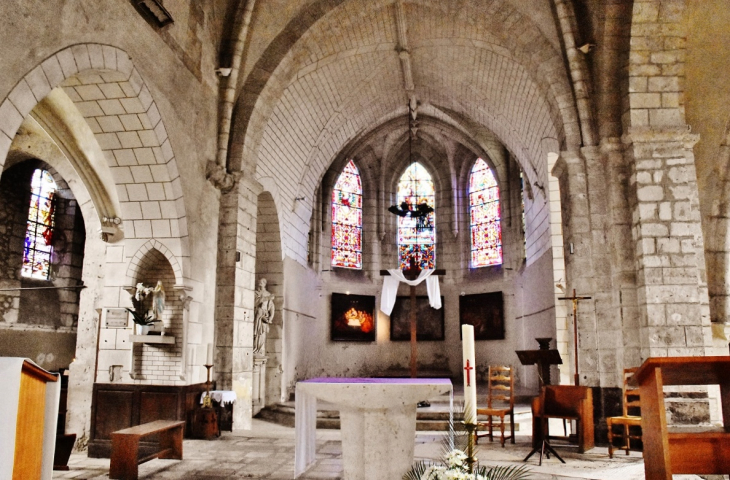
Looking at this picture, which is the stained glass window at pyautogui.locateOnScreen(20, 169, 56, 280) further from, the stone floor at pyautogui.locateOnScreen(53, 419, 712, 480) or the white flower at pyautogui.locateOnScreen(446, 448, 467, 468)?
the white flower at pyautogui.locateOnScreen(446, 448, 467, 468)

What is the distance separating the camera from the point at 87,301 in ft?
26.8

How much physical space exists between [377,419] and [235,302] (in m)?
4.49

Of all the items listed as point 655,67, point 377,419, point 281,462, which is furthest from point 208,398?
point 655,67

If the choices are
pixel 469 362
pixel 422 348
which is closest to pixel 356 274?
pixel 422 348

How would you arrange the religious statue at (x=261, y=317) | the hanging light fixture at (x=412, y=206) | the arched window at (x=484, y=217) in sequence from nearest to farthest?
the religious statue at (x=261, y=317) → the hanging light fixture at (x=412, y=206) → the arched window at (x=484, y=217)

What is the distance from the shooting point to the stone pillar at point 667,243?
6.52 m

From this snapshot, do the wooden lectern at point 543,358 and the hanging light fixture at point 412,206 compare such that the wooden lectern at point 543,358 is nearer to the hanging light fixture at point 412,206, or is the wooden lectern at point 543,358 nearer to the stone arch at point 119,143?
the stone arch at point 119,143

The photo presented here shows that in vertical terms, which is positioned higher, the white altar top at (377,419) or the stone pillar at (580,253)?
the stone pillar at (580,253)

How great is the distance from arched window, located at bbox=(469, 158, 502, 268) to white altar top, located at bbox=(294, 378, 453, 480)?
1120 cm

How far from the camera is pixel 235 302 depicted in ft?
26.8

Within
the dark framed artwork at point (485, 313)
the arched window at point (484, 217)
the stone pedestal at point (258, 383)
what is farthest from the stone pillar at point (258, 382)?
Result: the arched window at point (484, 217)

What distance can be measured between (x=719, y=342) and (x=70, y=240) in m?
10.7

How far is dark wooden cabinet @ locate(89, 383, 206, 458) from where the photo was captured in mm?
6789

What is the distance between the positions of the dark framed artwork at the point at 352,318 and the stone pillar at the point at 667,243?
868 centimetres
